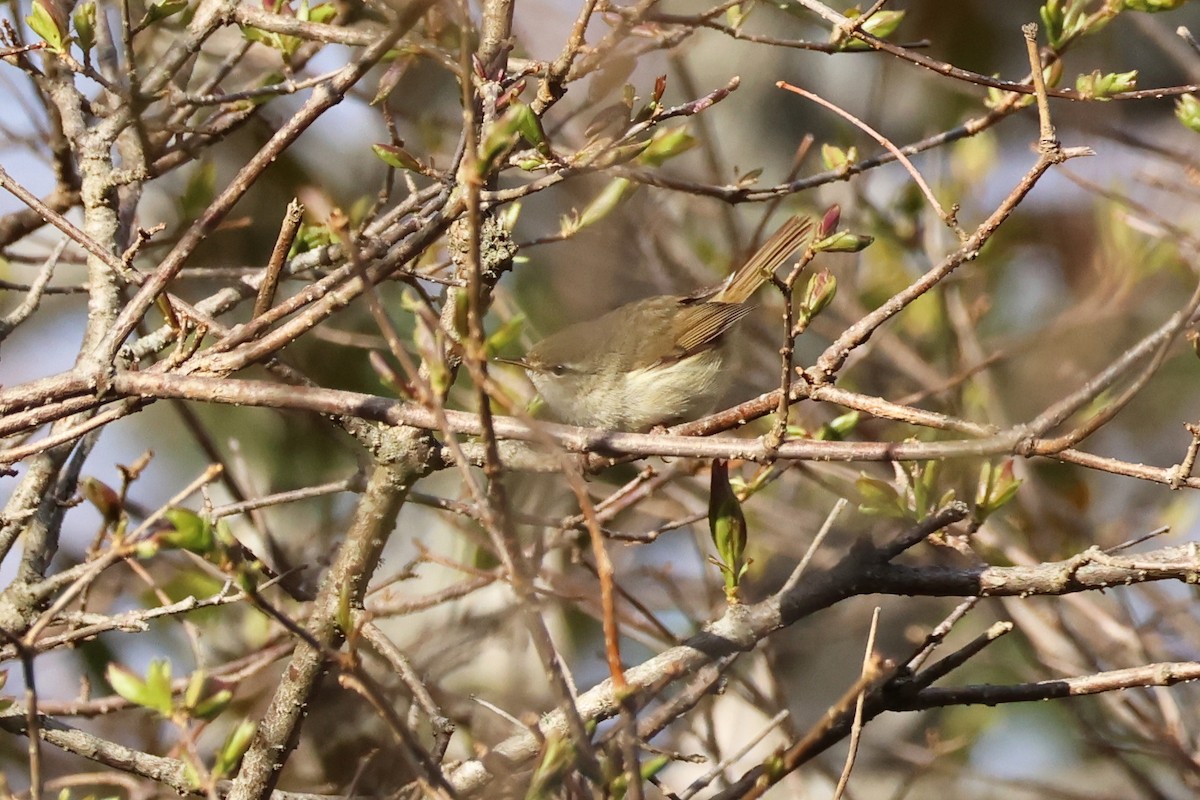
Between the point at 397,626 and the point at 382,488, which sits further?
the point at 397,626

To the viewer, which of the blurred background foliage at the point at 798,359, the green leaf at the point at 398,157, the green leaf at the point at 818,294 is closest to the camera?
the green leaf at the point at 818,294

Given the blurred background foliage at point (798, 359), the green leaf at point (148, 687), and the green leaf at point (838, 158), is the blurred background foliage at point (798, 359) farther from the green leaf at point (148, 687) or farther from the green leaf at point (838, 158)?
the green leaf at point (148, 687)

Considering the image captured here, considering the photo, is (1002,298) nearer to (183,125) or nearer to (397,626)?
(397,626)

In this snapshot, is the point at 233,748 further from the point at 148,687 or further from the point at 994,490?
the point at 994,490

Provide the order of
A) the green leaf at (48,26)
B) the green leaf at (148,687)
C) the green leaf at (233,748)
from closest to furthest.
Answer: the green leaf at (148,687) → the green leaf at (233,748) → the green leaf at (48,26)

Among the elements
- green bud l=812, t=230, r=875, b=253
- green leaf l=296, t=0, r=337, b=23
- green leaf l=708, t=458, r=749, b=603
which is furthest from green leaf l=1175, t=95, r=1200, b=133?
A: green leaf l=296, t=0, r=337, b=23

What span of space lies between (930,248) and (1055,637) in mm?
1446

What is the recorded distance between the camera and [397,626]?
468 centimetres

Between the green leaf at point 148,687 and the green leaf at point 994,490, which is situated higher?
the green leaf at point 148,687

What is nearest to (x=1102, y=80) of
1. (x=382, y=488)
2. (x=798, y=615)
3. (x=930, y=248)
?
(x=798, y=615)

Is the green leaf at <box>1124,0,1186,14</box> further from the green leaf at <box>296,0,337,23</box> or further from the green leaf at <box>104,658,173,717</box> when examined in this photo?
the green leaf at <box>104,658,173,717</box>

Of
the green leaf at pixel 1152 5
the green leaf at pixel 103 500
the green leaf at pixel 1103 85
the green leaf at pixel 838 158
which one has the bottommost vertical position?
the green leaf at pixel 1103 85

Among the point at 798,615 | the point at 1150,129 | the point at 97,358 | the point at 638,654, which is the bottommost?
the point at 798,615

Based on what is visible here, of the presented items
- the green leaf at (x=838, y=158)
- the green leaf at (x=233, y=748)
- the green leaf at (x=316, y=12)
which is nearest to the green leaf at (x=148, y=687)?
the green leaf at (x=233, y=748)
